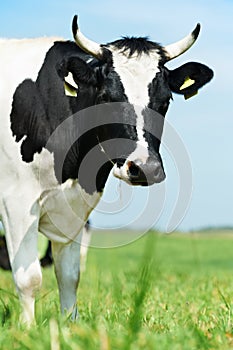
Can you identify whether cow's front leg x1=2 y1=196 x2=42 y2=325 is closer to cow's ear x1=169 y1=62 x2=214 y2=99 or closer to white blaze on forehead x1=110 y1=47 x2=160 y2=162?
white blaze on forehead x1=110 y1=47 x2=160 y2=162

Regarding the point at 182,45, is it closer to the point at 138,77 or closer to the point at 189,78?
the point at 189,78

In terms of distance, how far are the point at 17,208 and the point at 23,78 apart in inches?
45.6

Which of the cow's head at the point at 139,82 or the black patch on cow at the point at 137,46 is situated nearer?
the cow's head at the point at 139,82

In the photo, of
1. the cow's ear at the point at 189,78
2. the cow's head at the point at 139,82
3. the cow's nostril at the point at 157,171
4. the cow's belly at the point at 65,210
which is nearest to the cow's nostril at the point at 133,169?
the cow's head at the point at 139,82

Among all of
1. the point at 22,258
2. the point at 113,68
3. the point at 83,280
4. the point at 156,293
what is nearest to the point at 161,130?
the point at 113,68

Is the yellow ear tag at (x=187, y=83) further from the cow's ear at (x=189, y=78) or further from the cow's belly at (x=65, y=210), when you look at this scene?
the cow's belly at (x=65, y=210)

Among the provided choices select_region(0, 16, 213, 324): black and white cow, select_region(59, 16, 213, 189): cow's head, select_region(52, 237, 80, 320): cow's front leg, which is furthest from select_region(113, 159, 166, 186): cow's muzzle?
select_region(52, 237, 80, 320): cow's front leg

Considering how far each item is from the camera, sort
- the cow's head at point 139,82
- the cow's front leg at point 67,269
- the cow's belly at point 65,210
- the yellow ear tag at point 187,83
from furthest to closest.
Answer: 1. the cow's front leg at point 67,269
2. the yellow ear tag at point 187,83
3. the cow's belly at point 65,210
4. the cow's head at point 139,82

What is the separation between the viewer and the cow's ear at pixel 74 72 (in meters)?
5.97

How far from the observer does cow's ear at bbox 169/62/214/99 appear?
6.19 metres

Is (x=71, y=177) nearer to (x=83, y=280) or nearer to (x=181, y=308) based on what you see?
(x=181, y=308)

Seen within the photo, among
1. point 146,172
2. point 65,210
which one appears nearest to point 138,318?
point 146,172

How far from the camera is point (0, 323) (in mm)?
4414

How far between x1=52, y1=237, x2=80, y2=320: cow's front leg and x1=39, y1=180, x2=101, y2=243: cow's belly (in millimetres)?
220
